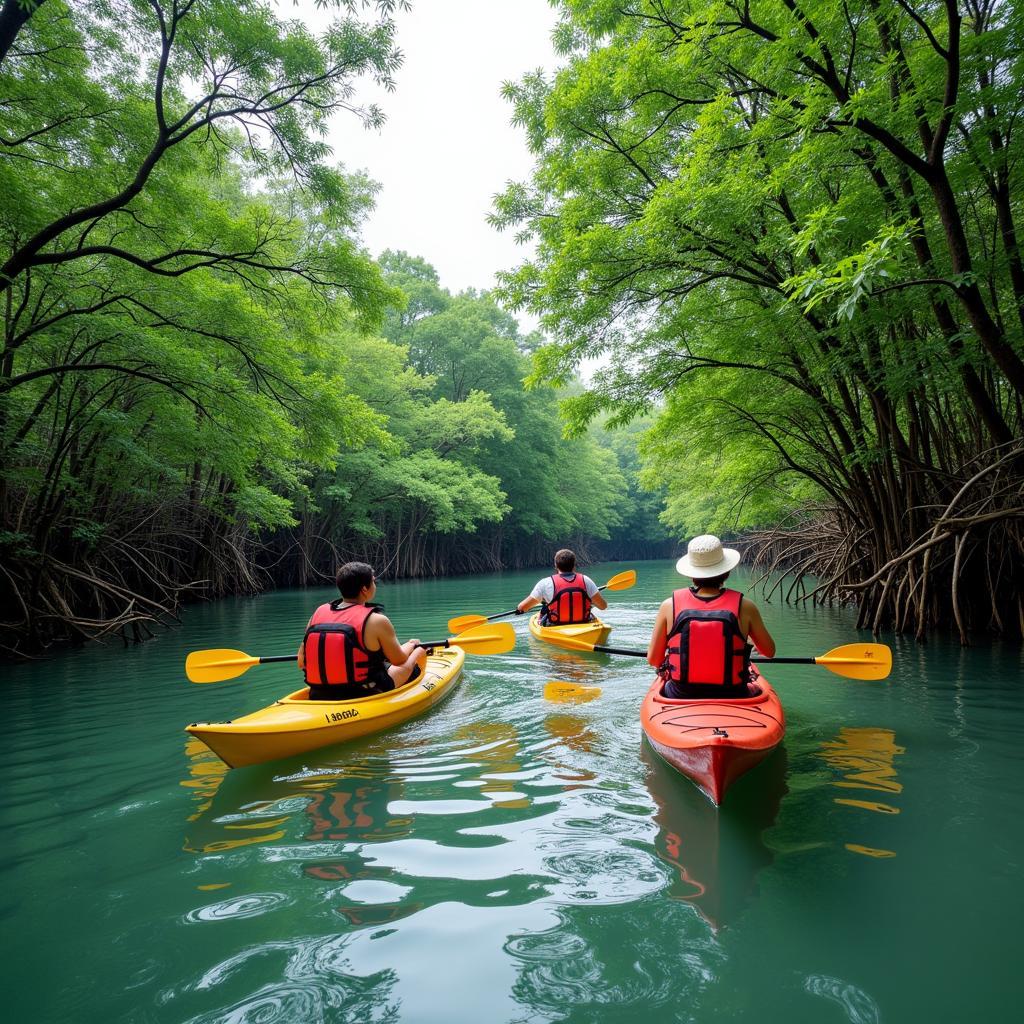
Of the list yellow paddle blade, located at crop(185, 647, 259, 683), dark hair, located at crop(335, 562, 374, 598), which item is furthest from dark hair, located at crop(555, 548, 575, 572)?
yellow paddle blade, located at crop(185, 647, 259, 683)

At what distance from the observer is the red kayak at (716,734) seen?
10.0 feet

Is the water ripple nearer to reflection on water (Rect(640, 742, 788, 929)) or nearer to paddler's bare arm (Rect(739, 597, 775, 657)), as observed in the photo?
reflection on water (Rect(640, 742, 788, 929))

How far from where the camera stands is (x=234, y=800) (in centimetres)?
368

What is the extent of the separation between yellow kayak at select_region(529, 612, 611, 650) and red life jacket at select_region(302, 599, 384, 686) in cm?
374

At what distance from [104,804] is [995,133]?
9.87 m

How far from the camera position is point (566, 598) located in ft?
27.3

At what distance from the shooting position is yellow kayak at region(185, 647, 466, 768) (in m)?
3.82

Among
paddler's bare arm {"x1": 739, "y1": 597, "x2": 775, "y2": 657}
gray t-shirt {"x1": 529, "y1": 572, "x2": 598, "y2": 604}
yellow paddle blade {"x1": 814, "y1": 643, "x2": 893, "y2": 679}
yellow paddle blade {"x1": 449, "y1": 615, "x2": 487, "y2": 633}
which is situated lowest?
yellow paddle blade {"x1": 449, "y1": 615, "x2": 487, "y2": 633}

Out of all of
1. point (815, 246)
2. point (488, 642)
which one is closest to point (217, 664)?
point (488, 642)

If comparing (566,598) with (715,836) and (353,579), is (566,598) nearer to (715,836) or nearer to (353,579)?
(353,579)

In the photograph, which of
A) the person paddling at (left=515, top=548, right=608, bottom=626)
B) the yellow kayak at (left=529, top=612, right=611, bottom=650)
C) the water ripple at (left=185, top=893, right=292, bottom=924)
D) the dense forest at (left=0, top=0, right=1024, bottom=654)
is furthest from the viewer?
the person paddling at (left=515, top=548, right=608, bottom=626)

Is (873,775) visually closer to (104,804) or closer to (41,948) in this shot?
(41,948)

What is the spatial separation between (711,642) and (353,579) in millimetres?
2669

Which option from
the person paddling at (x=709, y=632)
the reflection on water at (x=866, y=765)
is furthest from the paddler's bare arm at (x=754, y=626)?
the reflection on water at (x=866, y=765)
